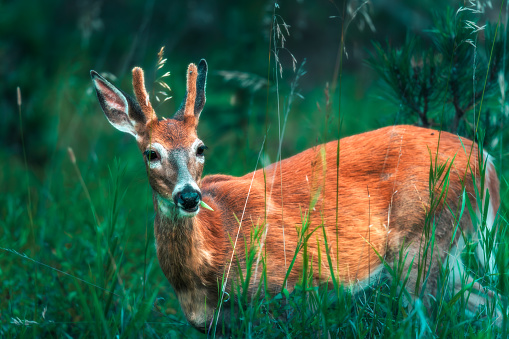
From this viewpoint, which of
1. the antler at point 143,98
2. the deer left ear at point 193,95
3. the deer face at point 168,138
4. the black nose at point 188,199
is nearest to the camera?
the black nose at point 188,199

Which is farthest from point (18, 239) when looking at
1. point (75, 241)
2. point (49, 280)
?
point (49, 280)

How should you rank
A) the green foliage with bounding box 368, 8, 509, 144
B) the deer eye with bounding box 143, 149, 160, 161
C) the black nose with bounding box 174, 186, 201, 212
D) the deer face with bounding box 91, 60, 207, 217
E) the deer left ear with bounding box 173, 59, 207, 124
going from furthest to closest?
the green foliage with bounding box 368, 8, 509, 144
the deer left ear with bounding box 173, 59, 207, 124
the deer eye with bounding box 143, 149, 160, 161
the deer face with bounding box 91, 60, 207, 217
the black nose with bounding box 174, 186, 201, 212

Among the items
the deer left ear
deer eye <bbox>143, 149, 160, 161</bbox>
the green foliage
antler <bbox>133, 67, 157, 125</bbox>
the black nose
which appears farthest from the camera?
the green foliage

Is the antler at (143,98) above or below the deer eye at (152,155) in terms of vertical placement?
above

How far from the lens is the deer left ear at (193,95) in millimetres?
3459

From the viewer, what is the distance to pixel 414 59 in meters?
4.28

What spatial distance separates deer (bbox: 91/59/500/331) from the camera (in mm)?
3291

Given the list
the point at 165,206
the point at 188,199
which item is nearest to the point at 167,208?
the point at 165,206

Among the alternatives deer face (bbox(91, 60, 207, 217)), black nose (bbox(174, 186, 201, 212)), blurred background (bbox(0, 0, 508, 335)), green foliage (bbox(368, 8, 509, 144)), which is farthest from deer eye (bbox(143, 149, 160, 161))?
green foliage (bbox(368, 8, 509, 144))

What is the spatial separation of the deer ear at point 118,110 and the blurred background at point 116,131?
156mm

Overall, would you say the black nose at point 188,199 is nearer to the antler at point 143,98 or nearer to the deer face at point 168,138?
the deer face at point 168,138

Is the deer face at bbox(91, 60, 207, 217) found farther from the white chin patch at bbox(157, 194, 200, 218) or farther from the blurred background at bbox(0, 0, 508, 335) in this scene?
the blurred background at bbox(0, 0, 508, 335)

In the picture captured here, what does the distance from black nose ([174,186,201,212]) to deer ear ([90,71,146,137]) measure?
67 cm

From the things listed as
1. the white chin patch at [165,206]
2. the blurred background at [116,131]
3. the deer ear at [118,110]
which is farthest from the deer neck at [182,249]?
the deer ear at [118,110]
